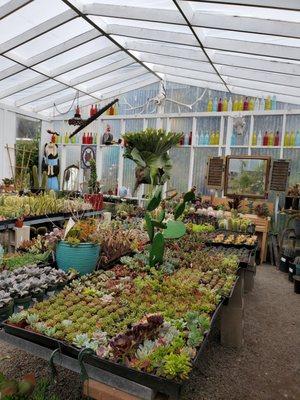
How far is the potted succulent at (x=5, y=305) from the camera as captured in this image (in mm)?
2049

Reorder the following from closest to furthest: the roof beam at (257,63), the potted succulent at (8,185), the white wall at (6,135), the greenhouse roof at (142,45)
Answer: the greenhouse roof at (142,45)
the roof beam at (257,63)
the potted succulent at (8,185)
the white wall at (6,135)

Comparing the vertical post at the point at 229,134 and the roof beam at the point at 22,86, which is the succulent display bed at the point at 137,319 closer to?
the vertical post at the point at 229,134

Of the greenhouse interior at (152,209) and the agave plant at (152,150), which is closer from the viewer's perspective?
the greenhouse interior at (152,209)

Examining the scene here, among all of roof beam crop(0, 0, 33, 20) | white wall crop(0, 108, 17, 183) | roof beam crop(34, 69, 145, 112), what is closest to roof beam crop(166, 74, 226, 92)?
roof beam crop(34, 69, 145, 112)

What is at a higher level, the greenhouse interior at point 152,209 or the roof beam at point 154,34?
the roof beam at point 154,34

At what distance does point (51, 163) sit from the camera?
9461 mm

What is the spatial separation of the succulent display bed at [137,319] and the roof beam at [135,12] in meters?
3.12

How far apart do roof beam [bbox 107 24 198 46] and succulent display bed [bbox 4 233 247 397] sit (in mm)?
3457

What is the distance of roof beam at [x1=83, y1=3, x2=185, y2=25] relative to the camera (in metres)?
4.31

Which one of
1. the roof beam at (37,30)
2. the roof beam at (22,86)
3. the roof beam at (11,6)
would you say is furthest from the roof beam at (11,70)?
the roof beam at (11,6)

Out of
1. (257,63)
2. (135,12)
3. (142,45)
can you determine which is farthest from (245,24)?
(142,45)

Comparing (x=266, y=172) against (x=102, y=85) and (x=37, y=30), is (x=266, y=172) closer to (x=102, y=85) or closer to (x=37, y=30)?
(x=102, y=85)

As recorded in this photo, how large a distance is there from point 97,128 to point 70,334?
845 centimetres

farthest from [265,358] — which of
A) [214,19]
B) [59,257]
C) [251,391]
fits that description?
[214,19]
